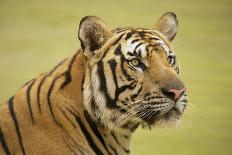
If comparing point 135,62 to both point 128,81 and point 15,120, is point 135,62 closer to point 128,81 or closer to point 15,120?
point 128,81

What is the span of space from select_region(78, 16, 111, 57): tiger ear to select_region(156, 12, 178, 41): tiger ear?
359 millimetres

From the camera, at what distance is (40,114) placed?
3.13 metres

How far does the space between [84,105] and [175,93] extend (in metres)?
0.39

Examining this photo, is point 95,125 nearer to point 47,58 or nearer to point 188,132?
point 188,132

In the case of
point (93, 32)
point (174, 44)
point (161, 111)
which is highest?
point (93, 32)

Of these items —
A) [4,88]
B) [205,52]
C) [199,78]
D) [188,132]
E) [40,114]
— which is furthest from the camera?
[205,52]

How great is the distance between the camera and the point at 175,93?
121 inches

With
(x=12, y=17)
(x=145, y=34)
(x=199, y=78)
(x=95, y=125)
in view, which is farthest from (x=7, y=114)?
(x=12, y=17)

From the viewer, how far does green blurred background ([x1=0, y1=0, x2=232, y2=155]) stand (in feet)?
21.5

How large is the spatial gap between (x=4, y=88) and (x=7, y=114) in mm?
4303

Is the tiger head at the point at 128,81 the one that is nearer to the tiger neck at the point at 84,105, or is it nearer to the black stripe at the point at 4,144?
the tiger neck at the point at 84,105

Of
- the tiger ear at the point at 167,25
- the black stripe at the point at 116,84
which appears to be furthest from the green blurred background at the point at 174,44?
the black stripe at the point at 116,84

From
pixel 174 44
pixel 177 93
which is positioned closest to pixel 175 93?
pixel 177 93

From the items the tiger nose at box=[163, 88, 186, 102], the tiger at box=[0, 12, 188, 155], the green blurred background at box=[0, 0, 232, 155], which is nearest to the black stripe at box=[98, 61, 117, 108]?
the tiger at box=[0, 12, 188, 155]
